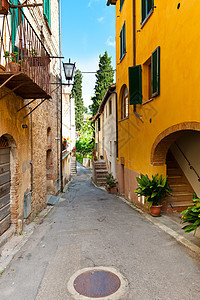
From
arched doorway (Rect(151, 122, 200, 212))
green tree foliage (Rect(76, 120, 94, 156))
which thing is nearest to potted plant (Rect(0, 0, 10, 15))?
arched doorway (Rect(151, 122, 200, 212))

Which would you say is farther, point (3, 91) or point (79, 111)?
point (79, 111)

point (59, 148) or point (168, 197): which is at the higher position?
point (59, 148)

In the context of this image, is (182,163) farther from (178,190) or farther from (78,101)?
(78,101)

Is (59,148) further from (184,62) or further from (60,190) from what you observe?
(184,62)

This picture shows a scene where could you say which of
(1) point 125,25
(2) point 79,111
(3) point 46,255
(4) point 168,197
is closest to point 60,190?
(4) point 168,197

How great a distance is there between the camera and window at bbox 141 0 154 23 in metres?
7.42

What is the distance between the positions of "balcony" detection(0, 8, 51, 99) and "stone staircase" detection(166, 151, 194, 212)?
529 cm

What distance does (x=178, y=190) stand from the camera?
7.64 m

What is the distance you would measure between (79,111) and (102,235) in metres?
37.7

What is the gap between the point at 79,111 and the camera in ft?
137

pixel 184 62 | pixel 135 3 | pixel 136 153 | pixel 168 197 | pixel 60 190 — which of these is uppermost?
pixel 135 3

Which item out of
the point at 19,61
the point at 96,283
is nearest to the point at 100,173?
the point at 19,61

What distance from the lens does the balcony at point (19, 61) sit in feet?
14.0

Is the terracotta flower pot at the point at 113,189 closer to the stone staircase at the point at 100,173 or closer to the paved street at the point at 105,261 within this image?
the stone staircase at the point at 100,173
